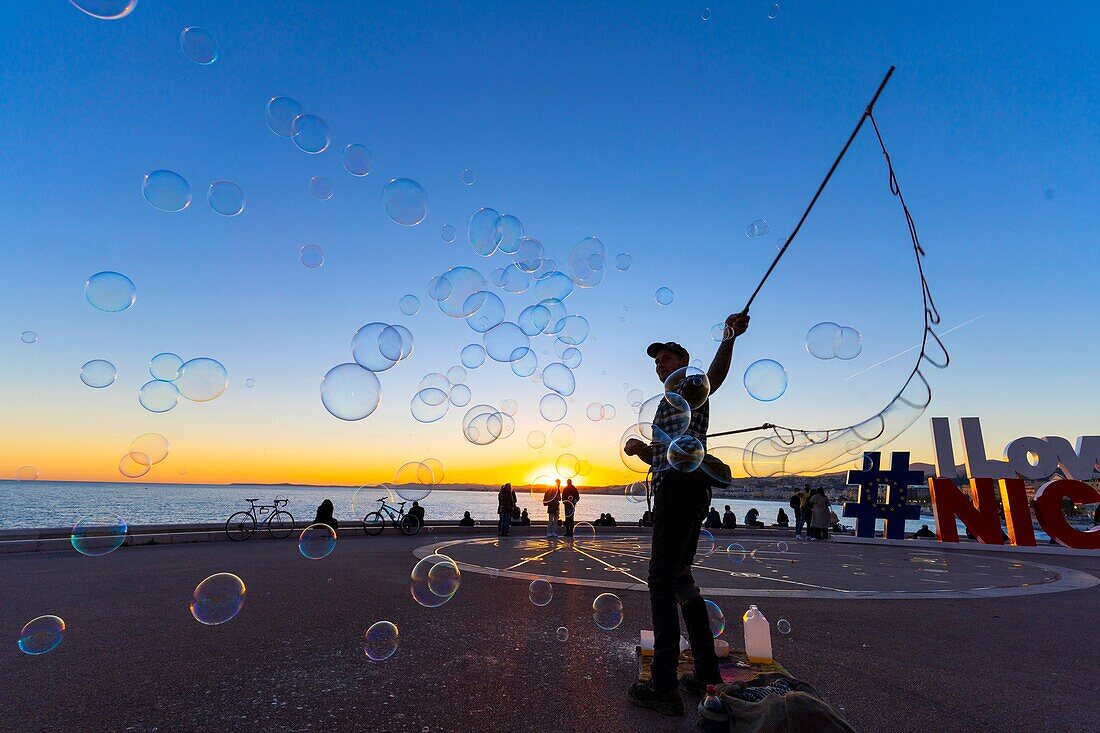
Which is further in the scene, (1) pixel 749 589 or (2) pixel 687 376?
(1) pixel 749 589

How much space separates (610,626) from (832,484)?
21558 mm

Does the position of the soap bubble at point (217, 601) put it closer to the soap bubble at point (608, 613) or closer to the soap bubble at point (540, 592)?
the soap bubble at point (540, 592)

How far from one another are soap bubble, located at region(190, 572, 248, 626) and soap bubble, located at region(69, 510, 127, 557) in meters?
5.09

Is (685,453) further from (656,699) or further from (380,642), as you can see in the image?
(380,642)

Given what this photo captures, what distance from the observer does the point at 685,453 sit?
375cm

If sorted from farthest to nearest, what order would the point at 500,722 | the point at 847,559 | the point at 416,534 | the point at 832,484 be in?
the point at 832,484 < the point at 416,534 < the point at 847,559 < the point at 500,722

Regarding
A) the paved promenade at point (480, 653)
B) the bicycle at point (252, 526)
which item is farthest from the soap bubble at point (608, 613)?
the bicycle at point (252, 526)

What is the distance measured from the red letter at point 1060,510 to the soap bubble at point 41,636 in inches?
916

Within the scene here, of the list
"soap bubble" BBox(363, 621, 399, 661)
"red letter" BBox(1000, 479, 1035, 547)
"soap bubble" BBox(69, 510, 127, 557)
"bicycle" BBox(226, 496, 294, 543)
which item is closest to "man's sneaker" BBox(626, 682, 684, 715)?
"soap bubble" BBox(363, 621, 399, 661)

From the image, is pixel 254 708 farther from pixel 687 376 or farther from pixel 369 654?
pixel 687 376

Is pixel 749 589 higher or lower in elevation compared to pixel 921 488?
lower

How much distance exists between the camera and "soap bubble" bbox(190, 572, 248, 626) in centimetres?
499

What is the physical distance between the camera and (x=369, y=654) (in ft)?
14.3

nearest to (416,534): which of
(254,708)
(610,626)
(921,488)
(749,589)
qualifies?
(749,589)
